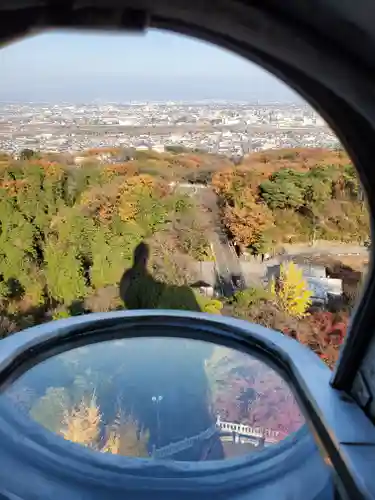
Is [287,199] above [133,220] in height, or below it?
above

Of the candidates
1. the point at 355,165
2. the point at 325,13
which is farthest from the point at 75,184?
the point at 325,13

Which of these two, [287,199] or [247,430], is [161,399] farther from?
[287,199]

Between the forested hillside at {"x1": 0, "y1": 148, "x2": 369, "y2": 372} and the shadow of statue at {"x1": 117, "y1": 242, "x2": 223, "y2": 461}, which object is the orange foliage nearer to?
the forested hillside at {"x1": 0, "y1": 148, "x2": 369, "y2": 372}

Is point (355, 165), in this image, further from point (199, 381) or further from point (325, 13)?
point (199, 381)

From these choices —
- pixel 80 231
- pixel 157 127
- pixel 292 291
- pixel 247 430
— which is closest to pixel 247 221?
pixel 292 291

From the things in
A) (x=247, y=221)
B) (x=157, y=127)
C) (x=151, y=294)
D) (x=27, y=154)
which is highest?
(x=157, y=127)

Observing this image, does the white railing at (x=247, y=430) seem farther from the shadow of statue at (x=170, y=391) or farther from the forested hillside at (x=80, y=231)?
the forested hillside at (x=80, y=231)
